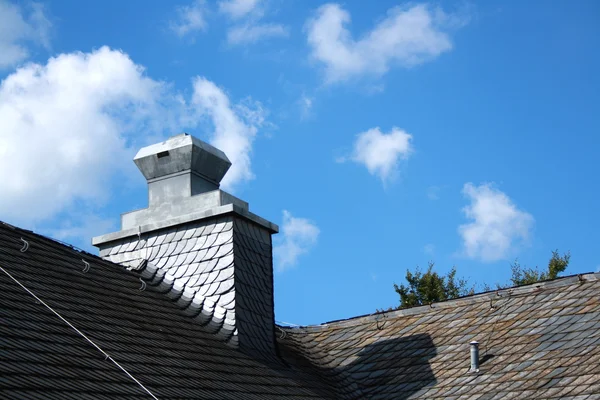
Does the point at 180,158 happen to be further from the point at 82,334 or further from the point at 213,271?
the point at 82,334

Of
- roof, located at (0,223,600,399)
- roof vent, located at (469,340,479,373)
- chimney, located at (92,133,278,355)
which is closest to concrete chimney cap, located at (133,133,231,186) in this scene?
chimney, located at (92,133,278,355)

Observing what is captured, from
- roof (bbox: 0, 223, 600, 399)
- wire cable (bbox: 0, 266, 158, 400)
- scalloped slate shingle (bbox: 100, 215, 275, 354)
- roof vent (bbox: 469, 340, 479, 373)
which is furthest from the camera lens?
scalloped slate shingle (bbox: 100, 215, 275, 354)

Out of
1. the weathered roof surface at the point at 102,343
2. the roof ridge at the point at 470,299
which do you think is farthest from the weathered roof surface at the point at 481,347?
the weathered roof surface at the point at 102,343

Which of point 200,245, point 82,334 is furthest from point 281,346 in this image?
point 82,334

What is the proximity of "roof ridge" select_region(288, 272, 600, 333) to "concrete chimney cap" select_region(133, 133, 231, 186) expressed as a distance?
2.85 metres

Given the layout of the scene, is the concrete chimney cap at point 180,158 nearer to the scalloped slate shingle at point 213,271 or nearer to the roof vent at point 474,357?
the scalloped slate shingle at point 213,271

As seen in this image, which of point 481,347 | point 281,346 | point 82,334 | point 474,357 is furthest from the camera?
point 281,346

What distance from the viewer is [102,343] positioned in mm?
9078

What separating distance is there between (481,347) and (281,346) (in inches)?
117

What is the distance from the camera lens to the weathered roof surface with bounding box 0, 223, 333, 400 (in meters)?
7.76

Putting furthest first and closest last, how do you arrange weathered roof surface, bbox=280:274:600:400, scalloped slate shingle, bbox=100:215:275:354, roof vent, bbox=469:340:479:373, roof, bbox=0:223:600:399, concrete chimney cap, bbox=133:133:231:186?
concrete chimney cap, bbox=133:133:231:186, scalloped slate shingle, bbox=100:215:275:354, roof vent, bbox=469:340:479:373, weathered roof surface, bbox=280:274:600:400, roof, bbox=0:223:600:399

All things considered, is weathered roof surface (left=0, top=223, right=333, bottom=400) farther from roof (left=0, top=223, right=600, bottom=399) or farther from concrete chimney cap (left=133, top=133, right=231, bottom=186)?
concrete chimney cap (left=133, top=133, right=231, bottom=186)

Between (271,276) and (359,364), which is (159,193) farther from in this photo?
(359,364)

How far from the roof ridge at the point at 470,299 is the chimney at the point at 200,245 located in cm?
164
